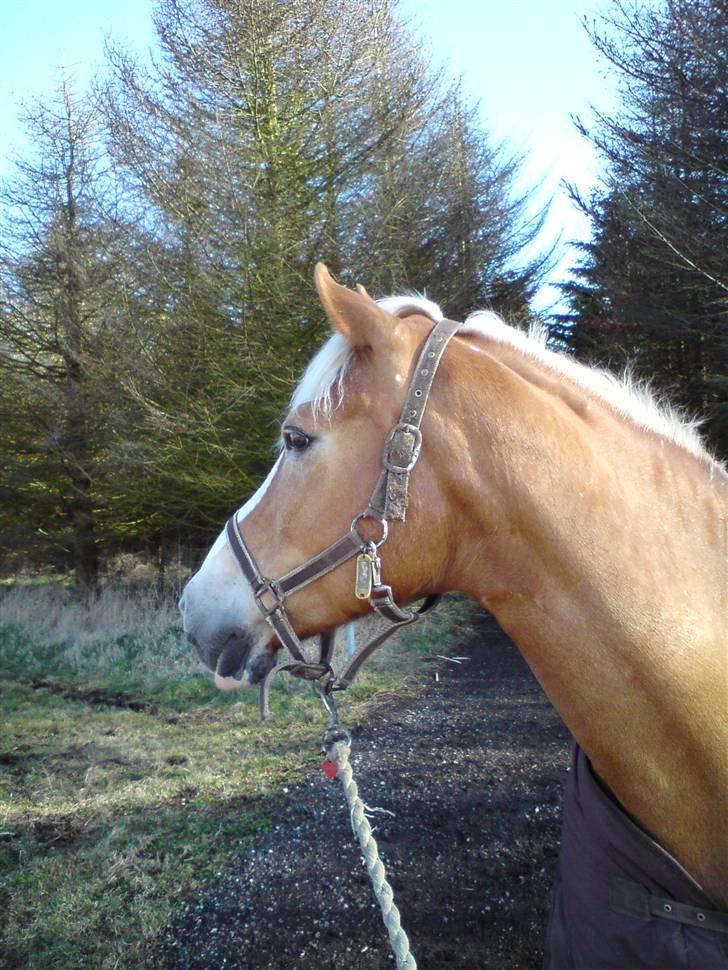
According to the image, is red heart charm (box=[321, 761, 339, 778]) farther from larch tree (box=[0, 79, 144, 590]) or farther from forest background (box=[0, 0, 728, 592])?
larch tree (box=[0, 79, 144, 590])

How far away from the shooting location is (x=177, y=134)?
8.36 metres

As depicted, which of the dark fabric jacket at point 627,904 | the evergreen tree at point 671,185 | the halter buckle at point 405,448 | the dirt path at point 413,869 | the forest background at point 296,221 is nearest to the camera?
the dark fabric jacket at point 627,904

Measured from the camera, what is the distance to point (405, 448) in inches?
60.5

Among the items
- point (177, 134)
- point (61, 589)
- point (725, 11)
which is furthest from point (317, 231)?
point (61, 589)

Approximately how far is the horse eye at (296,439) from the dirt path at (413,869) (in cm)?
228

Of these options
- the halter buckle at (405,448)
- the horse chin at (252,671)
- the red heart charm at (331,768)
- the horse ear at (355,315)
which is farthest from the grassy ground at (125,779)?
the horse ear at (355,315)

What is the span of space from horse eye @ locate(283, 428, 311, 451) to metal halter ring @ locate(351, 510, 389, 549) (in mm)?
241

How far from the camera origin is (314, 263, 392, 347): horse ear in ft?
5.29

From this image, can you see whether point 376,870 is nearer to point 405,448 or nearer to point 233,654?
point 233,654

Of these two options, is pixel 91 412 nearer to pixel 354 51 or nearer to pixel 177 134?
pixel 177 134

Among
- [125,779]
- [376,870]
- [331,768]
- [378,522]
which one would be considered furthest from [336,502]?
[125,779]

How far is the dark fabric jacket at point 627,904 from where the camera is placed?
1.40 meters

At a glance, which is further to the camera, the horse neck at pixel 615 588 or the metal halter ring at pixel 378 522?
the metal halter ring at pixel 378 522

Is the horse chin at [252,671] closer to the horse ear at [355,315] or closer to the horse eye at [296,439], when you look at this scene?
the horse eye at [296,439]
